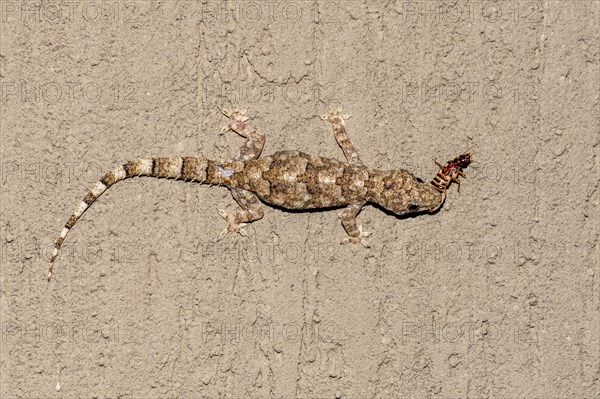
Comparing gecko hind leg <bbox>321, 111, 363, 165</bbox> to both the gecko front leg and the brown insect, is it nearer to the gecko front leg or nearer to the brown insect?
the gecko front leg

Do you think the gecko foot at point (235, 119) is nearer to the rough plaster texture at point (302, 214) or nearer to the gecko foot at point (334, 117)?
the rough plaster texture at point (302, 214)

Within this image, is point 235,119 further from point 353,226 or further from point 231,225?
point 353,226

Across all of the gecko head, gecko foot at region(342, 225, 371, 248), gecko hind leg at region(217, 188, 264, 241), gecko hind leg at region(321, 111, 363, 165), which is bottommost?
gecko foot at region(342, 225, 371, 248)

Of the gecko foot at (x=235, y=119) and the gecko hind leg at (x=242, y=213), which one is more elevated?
the gecko foot at (x=235, y=119)

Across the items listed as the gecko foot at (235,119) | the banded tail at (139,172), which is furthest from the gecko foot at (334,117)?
the banded tail at (139,172)

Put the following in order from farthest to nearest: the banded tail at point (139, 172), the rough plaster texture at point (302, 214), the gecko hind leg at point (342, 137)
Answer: the gecko hind leg at point (342, 137), the rough plaster texture at point (302, 214), the banded tail at point (139, 172)

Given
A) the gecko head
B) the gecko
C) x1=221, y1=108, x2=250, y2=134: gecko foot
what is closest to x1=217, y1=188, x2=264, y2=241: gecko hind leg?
the gecko

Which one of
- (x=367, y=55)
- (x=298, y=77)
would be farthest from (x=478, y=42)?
(x=298, y=77)
